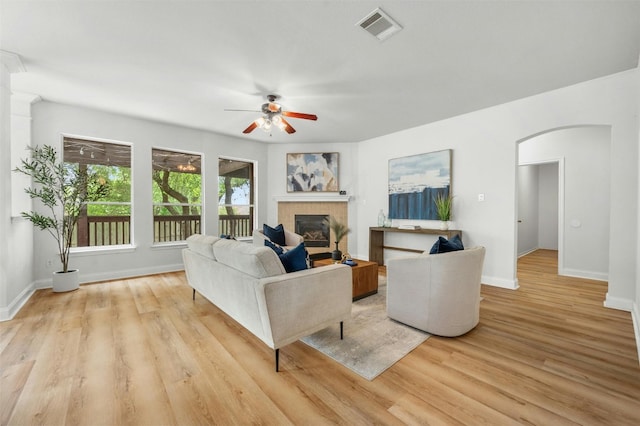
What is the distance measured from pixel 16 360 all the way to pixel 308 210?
15.6 ft

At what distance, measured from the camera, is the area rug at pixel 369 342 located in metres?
1.99

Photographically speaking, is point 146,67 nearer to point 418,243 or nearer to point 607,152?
point 418,243

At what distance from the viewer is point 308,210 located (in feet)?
20.2

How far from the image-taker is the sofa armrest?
1.88 metres

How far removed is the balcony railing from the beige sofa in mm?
3080

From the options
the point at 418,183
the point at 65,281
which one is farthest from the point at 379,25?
the point at 65,281

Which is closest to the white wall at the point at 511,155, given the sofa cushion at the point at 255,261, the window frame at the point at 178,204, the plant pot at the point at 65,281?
the sofa cushion at the point at 255,261

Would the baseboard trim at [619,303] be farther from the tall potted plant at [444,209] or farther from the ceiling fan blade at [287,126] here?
the ceiling fan blade at [287,126]

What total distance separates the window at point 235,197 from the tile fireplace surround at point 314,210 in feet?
2.47

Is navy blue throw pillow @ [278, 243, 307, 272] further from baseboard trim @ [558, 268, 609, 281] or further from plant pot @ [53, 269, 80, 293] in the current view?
baseboard trim @ [558, 268, 609, 281]

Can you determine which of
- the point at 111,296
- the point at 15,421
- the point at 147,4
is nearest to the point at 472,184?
the point at 147,4

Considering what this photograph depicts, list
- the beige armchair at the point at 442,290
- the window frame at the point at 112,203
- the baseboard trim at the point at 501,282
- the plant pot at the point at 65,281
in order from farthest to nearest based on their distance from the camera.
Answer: the window frame at the point at 112,203, the baseboard trim at the point at 501,282, the plant pot at the point at 65,281, the beige armchair at the point at 442,290

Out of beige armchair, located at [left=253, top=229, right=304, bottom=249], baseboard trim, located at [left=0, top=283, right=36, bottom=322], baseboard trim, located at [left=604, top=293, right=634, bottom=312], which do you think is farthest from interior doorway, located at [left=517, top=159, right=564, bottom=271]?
baseboard trim, located at [left=0, top=283, right=36, bottom=322]

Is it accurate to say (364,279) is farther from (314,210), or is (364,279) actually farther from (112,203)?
(112,203)
